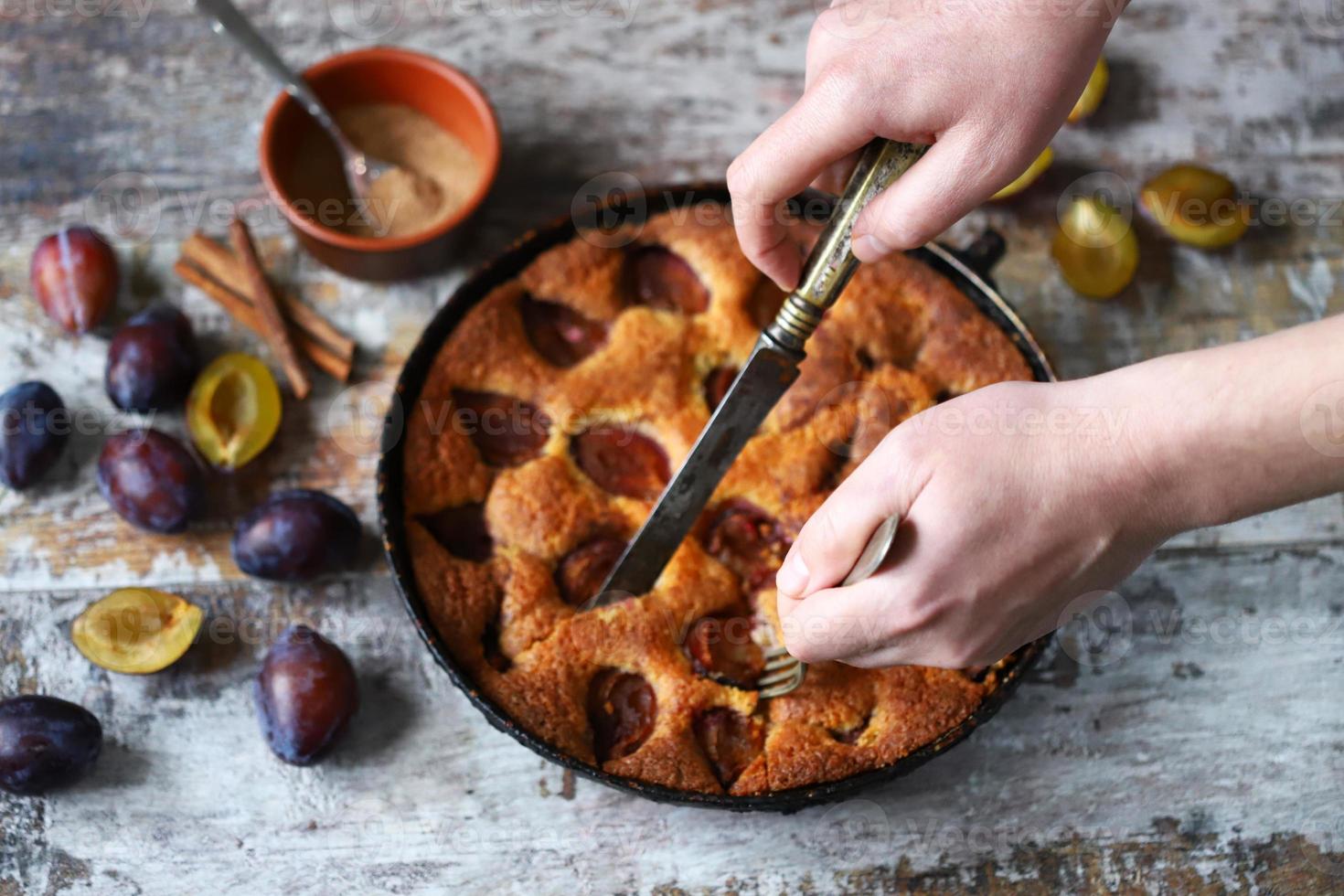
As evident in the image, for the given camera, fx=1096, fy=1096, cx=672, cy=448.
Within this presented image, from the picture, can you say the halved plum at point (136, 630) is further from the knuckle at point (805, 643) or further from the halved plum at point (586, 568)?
the knuckle at point (805, 643)

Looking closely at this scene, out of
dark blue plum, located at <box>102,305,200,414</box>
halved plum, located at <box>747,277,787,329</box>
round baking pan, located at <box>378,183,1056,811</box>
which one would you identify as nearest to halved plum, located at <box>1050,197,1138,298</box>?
round baking pan, located at <box>378,183,1056,811</box>

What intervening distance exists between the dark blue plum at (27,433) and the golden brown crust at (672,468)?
66cm

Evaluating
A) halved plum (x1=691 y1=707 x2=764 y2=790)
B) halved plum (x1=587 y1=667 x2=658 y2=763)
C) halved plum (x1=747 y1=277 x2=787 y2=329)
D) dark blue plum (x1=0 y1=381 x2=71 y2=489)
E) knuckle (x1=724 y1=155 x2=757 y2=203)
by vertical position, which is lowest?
dark blue plum (x1=0 y1=381 x2=71 y2=489)

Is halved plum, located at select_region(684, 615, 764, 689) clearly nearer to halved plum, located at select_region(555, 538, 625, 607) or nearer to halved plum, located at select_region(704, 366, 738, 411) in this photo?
halved plum, located at select_region(555, 538, 625, 607)

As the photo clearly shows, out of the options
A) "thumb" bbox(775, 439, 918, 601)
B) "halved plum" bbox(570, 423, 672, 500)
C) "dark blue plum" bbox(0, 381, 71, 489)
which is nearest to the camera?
"thumb" bbox(775, 439, 918, 601)

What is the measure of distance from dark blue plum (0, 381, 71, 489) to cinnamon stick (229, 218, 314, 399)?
14.4 inches

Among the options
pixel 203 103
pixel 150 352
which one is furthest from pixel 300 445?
pixel 203 103

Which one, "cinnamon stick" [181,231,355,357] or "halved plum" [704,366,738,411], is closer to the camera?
"halved plum" [704,366,738,411]

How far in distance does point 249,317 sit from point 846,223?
1.16 m

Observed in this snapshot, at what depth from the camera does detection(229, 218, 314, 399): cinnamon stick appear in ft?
6.25

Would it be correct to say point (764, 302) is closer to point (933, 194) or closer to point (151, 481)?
point (933, 194)

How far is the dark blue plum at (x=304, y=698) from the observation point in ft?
5.35

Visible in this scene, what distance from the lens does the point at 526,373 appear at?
1693 millimetres

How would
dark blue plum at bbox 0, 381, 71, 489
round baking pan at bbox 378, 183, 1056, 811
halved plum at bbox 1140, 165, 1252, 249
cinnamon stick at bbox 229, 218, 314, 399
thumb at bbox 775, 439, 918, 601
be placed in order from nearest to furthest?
1. thumb at bbox 775, 439, 918, 601
2. round baking pan at bbox 378, 183, 1056, 811
3. dark blue plum at bbox 0, 381, 71, 489
4. cinnamon stick at bbox 229, 218, 314, 399
5. halved plum at bbox 1140, 165, 1252, 249
